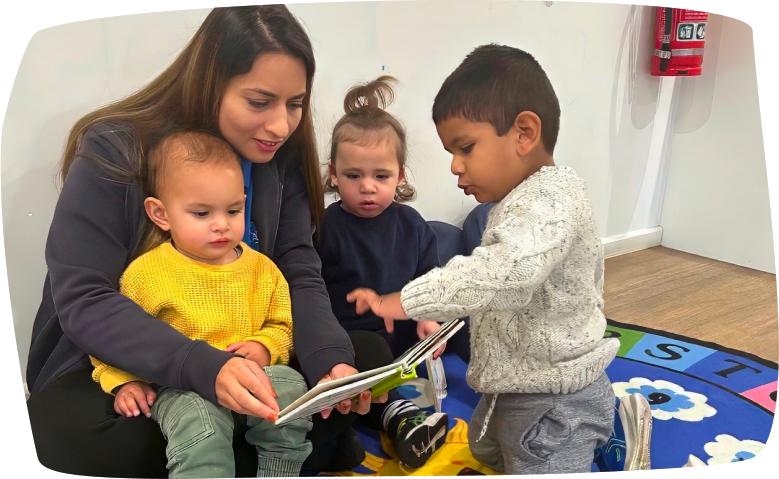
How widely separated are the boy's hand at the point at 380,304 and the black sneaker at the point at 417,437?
154 millimetres

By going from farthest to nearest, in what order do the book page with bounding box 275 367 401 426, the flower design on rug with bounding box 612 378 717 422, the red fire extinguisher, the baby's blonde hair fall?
the flower design on rug with bounding box 612 378 717 422 < the red fire extinguisher < the baby's blonde hair < the book page with bounding box 275 367 401 426

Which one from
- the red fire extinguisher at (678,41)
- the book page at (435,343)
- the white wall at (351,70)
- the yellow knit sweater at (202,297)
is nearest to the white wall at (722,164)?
the red fire extinguisher at (678,41)

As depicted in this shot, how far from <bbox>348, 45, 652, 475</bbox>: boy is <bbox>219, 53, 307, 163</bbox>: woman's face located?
0.66ft

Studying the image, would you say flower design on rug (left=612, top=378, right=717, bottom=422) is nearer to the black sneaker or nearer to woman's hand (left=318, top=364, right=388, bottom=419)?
the black sneaker

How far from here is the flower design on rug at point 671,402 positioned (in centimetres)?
134

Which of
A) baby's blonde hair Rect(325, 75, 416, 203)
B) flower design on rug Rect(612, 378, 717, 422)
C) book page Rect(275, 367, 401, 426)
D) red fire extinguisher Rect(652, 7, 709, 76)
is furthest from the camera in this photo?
flower design on rug Rect(612, 378, 717, 422)

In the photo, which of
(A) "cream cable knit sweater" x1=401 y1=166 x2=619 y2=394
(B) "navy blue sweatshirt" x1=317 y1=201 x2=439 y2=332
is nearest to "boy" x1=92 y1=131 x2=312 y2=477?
(B) "navy blue sweatshirt" x1=317 y1=201 x2=439 y2=332

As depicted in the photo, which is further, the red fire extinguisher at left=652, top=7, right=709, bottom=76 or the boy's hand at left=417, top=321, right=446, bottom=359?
the red fire extinguisher at left=652, top=7, right=709, bottom=76

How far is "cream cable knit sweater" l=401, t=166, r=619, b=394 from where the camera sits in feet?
3.19

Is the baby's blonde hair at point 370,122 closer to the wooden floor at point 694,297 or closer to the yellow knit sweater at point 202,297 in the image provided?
the yellow knit sweater at point 202,297

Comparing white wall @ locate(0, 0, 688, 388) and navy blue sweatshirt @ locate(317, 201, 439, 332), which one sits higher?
white wall @ locate(0, 0, 688, 388)

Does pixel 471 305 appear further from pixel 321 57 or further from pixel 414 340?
pixel 321 57

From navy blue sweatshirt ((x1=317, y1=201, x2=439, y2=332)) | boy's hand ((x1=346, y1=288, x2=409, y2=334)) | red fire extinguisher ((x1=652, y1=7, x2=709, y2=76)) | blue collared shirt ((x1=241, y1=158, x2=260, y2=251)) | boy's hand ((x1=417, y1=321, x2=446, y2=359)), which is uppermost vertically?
red fire extinguisher ((x1=652, y1=7, x2=709, y2=76))

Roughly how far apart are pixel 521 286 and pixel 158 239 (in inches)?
19.0
